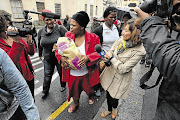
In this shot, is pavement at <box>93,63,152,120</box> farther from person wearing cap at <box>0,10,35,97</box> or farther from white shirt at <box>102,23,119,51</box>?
person wearing cap at <box>0,10,35,97</box>

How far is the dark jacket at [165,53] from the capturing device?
726 mm

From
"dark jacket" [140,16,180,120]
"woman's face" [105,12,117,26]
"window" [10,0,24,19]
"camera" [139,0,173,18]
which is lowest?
"dark jacket" [140,16,180,120]

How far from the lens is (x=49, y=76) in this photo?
115 inches

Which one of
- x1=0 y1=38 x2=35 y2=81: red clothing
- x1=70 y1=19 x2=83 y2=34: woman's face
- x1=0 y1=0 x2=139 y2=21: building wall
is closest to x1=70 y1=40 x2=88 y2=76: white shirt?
x1=70 y1=19 x2=83 y2=34: woman's face

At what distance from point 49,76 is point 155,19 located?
269cm

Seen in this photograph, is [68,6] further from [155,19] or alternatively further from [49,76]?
[155,19]

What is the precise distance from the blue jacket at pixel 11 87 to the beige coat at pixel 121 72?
3.83 ft

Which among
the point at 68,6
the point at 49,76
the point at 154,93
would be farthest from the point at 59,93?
the point at 68,6

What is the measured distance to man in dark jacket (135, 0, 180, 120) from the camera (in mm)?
725

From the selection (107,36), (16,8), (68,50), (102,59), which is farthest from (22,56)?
(16,8)

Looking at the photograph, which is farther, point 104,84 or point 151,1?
point 104,84

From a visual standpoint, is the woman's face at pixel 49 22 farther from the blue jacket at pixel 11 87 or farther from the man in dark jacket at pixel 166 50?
the man in dark jacket at pixel 166 50

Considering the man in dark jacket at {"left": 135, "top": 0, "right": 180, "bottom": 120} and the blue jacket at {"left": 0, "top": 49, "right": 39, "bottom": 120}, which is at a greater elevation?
the man in dark jacket at {"left": 135, "top": 0, "right": 180, "bottom": 120}

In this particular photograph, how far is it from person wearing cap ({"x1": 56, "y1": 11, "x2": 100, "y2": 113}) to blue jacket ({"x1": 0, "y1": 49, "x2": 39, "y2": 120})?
86 centimetres
